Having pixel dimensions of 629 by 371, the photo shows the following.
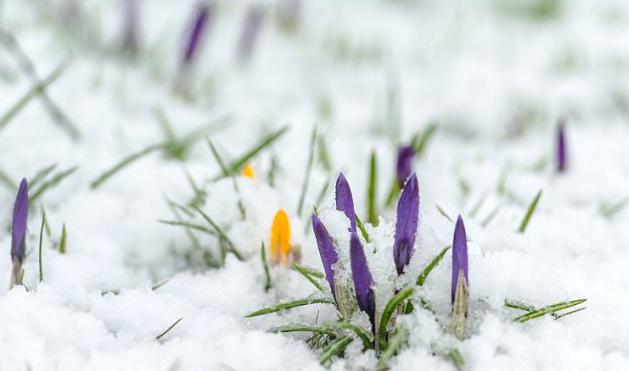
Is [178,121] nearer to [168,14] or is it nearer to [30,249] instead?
A: [30,249]

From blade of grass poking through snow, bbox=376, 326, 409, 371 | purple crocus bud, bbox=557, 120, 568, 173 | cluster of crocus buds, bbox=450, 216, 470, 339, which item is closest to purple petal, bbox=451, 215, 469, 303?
cluster of crocus buds, bbox=450, 216, 470, 339

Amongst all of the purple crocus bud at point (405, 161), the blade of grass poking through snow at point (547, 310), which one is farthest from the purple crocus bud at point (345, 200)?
the purple crocus bud at point (405, 161)

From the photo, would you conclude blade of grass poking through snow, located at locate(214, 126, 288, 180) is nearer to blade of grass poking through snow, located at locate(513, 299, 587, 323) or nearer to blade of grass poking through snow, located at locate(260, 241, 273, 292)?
blade of grass poking through snow, located at locate(260, 241, 273, 292)

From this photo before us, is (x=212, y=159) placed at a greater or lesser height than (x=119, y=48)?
lesser

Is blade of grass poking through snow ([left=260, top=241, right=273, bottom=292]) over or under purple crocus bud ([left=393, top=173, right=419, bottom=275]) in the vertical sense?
under

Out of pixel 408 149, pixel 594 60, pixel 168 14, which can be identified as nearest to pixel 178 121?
pixel 408 149

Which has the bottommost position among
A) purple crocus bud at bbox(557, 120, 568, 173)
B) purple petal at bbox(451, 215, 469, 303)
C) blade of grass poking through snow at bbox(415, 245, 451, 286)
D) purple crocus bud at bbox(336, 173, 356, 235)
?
purple crocus bud at bbox(557, 120, 568, 173)

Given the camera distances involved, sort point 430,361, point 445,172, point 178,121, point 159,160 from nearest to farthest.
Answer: point 430,361 < point 159,160 < point 445,172 < point 178,121
